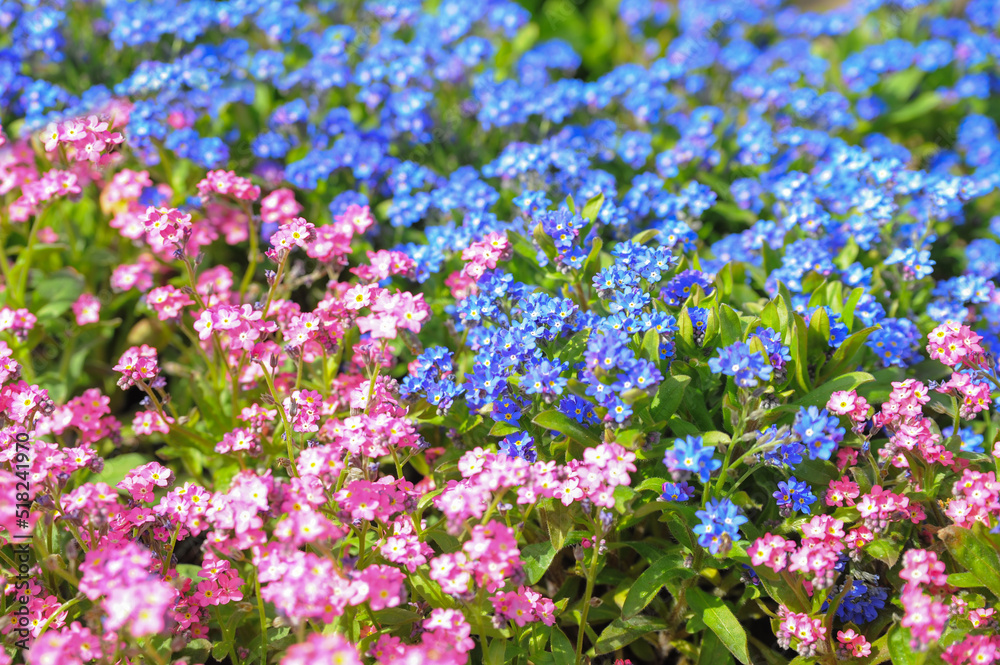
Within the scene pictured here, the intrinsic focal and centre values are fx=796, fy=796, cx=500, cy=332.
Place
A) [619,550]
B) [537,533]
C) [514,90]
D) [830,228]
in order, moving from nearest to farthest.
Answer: [537,533] → [619,550] → [830,228] → [514,90]

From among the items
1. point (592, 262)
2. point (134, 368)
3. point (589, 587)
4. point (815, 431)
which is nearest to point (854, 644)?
point (815, 431)

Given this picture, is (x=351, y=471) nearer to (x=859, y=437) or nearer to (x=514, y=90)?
(x=859, y=437)

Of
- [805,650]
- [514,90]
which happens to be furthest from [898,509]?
[514,90]

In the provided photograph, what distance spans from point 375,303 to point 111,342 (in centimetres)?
265

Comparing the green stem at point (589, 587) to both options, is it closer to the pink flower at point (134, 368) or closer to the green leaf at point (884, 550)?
the green leaf at point (884, 550)

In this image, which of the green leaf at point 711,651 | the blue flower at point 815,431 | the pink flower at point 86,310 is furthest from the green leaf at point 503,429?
the pink flower at point 86,310

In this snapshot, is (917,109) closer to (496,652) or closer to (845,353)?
(845,353)

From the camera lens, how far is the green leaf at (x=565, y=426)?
10.1ft

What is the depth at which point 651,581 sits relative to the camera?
318 cm

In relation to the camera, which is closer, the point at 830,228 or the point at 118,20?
the point at 830,228

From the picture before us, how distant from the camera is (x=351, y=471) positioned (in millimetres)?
2986

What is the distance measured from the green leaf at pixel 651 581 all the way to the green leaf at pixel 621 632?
0.06 metres

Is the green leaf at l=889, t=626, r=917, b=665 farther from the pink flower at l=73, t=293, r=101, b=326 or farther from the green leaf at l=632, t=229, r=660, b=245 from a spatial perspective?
the pink flower at l=73, t=293, r=101, b=326

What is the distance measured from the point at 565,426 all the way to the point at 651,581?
725 mm
